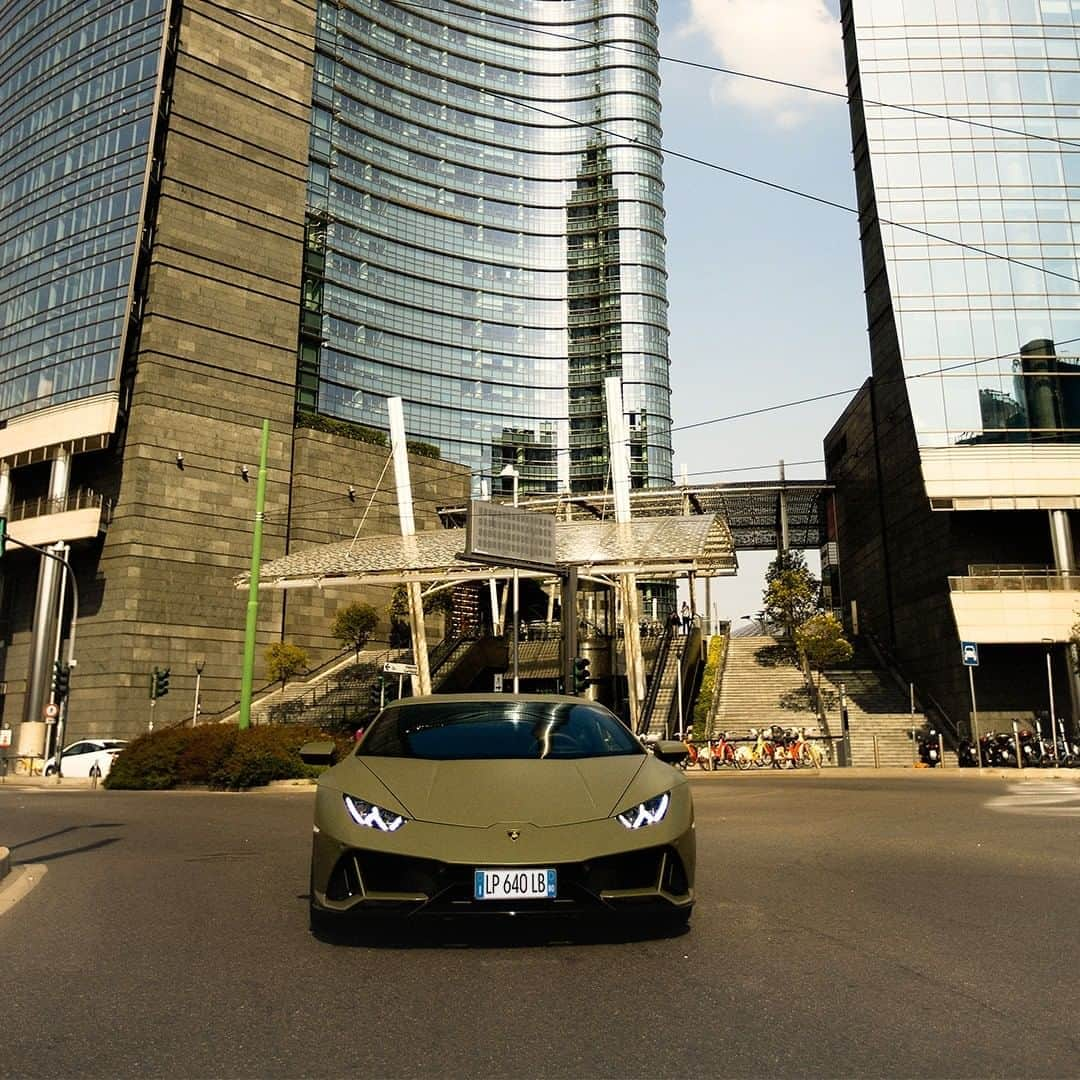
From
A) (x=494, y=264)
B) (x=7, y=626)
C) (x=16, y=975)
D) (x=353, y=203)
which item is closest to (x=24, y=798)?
(x=16, y=975)

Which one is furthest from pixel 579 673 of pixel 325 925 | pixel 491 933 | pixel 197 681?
pixel 197 681

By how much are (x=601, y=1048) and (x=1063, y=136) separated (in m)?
49.3

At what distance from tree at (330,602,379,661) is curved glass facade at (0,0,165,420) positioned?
14632 mm

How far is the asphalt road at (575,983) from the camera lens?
335cm

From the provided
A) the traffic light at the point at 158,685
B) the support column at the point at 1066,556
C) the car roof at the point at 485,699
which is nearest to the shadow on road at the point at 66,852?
the car roof at the point at 485,699

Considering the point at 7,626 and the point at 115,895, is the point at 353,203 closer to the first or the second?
the point at 7,626

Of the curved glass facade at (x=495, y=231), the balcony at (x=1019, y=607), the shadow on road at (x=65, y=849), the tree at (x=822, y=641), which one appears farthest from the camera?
the curved glass facade at (x=495, y=231)

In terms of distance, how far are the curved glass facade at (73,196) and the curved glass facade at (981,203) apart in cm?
3392

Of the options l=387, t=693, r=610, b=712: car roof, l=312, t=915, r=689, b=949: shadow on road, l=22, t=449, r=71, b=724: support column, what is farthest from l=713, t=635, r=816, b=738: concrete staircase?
l=312, t=915, r=689, b=949: shadow on road

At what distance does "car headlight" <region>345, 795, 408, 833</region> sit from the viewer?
4703mm

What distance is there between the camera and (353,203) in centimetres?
7794

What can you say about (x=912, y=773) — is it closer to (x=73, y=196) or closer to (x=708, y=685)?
(x=708, y=685)

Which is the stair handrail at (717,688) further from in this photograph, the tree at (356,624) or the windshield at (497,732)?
the windshield at (497,732)

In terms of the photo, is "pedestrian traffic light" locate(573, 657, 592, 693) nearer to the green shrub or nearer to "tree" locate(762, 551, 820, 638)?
the green shrub
